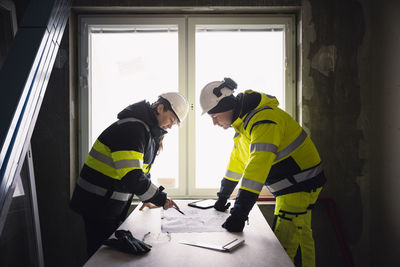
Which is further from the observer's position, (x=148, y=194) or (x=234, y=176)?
(x=234, y=176)

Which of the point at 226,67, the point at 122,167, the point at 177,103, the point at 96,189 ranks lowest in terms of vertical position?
the point at 96,189

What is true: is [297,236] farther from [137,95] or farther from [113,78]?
[113,78]

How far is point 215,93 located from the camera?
71.6 inches

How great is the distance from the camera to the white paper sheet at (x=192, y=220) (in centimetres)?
148

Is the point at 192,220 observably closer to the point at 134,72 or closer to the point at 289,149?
the point at 289,149

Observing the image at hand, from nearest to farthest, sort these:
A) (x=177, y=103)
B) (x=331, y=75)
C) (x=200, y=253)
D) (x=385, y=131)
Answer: (x=200, y=253) < (x=177, y=103) < (x=385, y=131) < (x=331, y=75)

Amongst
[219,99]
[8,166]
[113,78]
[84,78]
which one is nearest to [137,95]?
[113,78]

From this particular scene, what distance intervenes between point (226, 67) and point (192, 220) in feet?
5.05

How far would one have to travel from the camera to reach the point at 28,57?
721 millimetres

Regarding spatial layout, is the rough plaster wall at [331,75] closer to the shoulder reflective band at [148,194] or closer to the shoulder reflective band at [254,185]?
the shoulder reflective band at [254,185]

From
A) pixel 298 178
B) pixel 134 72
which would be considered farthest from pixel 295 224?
pixel 134 72

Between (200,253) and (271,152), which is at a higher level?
(271,152)

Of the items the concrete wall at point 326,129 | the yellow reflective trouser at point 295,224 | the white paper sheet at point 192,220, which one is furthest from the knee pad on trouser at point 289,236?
the concrete wall at point 326,129

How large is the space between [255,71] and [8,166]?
2312 mm
